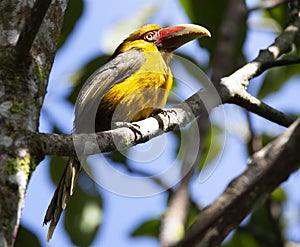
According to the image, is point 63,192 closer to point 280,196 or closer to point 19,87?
point 19,87

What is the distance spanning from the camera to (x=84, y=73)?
4.23 metres

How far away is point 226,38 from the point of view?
8.66 ft

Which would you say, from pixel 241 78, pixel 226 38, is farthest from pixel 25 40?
pixel 241 78

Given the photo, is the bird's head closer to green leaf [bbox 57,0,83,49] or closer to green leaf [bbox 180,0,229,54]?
green leaf [bbox 180,0,229,54]

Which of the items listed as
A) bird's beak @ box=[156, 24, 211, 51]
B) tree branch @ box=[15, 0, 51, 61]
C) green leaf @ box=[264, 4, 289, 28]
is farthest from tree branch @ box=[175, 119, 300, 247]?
green leaf @ box=[264, 4, 289, 28]

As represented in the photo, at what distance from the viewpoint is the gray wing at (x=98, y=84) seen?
385cm

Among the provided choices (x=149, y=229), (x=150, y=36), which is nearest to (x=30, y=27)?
(x=149, y=229)

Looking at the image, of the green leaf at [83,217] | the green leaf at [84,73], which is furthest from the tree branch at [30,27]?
the green leaf at [84,73]

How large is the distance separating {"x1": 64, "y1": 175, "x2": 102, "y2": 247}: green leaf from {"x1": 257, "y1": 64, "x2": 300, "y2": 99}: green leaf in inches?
60.7

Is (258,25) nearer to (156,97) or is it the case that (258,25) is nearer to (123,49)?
(123,49)

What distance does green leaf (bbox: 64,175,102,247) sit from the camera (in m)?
3.66

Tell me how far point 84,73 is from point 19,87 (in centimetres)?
184

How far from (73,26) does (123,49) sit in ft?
3.65

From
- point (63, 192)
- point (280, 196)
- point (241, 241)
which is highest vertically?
point (63, 192)
